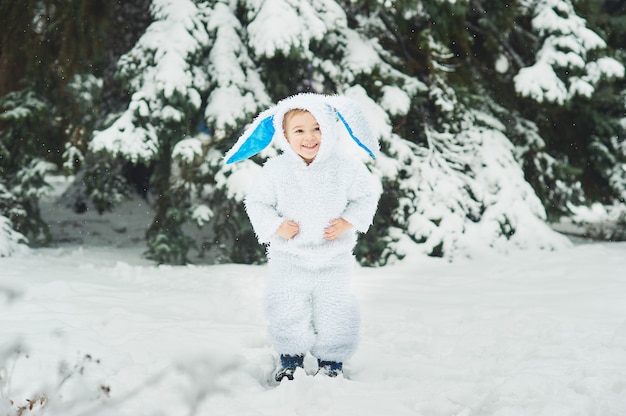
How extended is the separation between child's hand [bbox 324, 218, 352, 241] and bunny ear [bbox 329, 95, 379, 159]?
0.40 m

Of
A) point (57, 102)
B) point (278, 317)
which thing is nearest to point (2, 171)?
point (57, 102)

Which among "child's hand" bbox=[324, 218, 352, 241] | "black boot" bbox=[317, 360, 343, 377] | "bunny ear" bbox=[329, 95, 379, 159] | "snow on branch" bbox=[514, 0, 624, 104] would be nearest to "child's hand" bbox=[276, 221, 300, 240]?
"child's hand" bbox=[324, 218, 352, 241]

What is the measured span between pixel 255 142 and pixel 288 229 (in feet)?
1.84

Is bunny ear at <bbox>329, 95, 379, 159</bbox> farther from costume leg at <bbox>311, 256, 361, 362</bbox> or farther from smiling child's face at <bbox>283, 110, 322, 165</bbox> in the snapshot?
costume leg at <bbox>311, 256, 361, 362</bbox>

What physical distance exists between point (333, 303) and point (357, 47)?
3823 millimetres

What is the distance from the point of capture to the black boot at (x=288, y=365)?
10.4 feet

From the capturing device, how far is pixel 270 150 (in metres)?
5.80

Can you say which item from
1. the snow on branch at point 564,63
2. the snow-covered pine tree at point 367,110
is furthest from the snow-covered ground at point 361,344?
the snow on branch at point 564,63

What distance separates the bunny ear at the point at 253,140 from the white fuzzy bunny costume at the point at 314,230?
0.10 meters

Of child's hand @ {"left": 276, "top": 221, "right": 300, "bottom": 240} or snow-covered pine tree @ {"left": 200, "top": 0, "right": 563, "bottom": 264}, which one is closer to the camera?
child's hand @ {"left": 276, "top": 221, "right": 300, "bottom": 240}

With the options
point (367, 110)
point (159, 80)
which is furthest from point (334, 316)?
point (159, 80)

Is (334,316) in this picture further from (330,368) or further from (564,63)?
(564,63)

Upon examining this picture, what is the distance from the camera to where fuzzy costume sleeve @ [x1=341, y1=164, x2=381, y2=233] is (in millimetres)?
3182

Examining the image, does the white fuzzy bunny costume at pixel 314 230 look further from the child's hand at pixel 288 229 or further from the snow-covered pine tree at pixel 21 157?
the snow-covered pine tree at pixel 21 157
